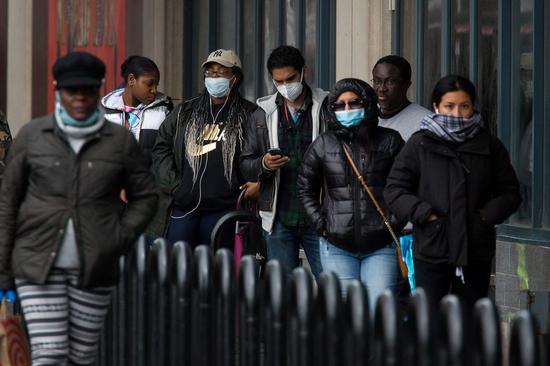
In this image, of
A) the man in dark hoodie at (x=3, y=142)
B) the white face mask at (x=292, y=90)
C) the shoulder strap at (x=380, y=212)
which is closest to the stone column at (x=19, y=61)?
the man in dark hoodie at (x=3, y=142)

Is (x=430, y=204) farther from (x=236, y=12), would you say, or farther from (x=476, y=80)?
(x=236, y=12)

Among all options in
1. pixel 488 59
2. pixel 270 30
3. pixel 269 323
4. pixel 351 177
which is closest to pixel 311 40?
pixel 270 30

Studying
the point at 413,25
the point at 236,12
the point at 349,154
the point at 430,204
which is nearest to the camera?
the point at 430,204

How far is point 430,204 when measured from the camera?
7688 mm

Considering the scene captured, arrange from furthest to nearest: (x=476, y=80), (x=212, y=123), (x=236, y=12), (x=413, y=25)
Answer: (x=236, y=12)
(x=413, y=25)
(x=476, y=80)
(x=212, y=123)

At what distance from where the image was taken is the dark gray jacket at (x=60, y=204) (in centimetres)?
675

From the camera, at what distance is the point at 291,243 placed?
923cm

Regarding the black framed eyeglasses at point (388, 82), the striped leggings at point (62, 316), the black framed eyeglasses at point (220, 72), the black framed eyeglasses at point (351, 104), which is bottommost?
the striped leggings at point (62, 316)

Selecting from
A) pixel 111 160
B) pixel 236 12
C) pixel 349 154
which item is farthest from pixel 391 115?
pixel 236 12

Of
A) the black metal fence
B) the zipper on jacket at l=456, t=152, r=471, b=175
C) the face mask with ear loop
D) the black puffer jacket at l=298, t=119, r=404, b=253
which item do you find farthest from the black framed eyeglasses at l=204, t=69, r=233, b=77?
the face mask with ear loop

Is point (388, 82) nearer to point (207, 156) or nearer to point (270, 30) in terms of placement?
point (207, 156)

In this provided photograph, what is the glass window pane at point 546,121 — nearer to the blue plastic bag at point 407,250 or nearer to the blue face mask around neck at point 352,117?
the blue plastic bag at point 407,250

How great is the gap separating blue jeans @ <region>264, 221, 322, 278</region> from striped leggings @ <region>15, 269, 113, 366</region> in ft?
7.79

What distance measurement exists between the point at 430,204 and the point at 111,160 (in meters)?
1.73
